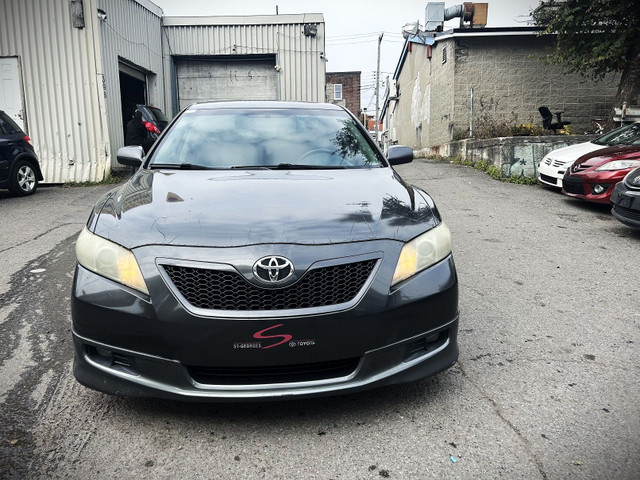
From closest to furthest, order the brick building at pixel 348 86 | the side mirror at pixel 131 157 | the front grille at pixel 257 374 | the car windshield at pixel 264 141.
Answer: the front grille at pixel 257 374
the car windshield at pixel 264 141
the side mirror at pixel 131 157
the brick building at pixel 348 86

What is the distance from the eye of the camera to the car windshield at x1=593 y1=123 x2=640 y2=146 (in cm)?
869

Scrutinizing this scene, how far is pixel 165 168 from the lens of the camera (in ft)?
11.6

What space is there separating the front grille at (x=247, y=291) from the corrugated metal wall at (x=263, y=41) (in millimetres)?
14082

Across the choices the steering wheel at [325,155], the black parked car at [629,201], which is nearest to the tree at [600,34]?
the black parked car at [629,201]

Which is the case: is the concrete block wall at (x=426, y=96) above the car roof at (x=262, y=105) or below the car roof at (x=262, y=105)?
above

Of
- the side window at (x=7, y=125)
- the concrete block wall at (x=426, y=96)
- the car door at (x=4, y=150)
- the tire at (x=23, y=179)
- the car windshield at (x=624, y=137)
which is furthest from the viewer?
the concrete block wall at (x=426, y=96)

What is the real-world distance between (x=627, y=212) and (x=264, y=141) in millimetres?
4804

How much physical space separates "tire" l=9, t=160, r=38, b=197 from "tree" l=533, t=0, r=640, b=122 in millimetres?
11494

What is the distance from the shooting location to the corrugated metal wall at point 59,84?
11.2 metres

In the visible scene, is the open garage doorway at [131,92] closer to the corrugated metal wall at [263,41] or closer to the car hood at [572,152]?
the corrugated metal wall at [263,41]

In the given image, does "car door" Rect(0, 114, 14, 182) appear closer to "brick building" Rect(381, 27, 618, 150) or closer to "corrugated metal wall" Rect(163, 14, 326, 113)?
"corrugated metal wall" Rect(163, 14, 326, 113)

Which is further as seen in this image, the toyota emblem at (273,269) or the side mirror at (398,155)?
the side mirror at (398,155)

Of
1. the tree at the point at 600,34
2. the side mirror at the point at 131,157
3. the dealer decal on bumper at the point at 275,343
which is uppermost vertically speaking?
the tree at the point at 600,34

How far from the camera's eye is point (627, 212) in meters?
6.37
